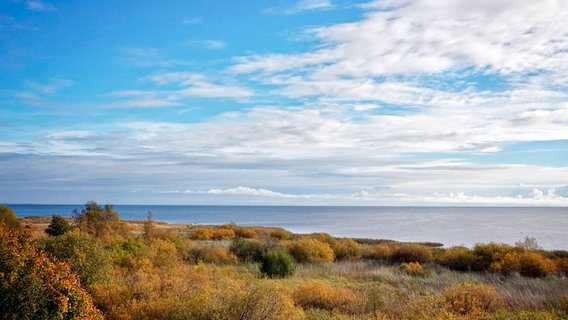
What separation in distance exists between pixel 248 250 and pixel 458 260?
11851 mm

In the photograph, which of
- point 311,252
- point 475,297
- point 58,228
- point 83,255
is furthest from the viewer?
point 58,228

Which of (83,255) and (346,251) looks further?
(346,251)

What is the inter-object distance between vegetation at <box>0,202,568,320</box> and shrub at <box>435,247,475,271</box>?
0.05 m

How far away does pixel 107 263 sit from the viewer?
12.7 m

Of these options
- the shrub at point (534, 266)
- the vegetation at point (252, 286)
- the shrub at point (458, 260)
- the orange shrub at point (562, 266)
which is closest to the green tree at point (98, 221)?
the vegetation at point (252, 286)

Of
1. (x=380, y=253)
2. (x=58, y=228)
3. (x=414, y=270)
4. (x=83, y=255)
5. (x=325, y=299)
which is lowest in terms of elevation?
(x=380, y=253)

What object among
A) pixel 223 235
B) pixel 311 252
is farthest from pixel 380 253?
pixel 223 235

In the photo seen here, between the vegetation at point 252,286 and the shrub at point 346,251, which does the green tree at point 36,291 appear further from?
the shrub at point 346,251

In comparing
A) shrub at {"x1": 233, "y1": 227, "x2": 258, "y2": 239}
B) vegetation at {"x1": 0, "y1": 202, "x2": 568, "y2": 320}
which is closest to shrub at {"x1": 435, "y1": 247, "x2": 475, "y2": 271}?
vegetation at {"x1": 0, "y1": 202, "x2": 568, "y2": 320}

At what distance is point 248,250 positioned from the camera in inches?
1037

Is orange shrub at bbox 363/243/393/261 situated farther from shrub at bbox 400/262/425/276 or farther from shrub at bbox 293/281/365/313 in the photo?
shrub at bbox 293/281/365/313

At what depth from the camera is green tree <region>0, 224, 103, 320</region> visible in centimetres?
716

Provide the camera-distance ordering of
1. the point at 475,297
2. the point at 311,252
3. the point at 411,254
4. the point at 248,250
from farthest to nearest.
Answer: the point at 248,250 < the point at 411,254 < the point at 311,252 < the point at 475,297

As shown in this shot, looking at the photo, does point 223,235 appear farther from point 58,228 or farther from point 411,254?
point 411,254
